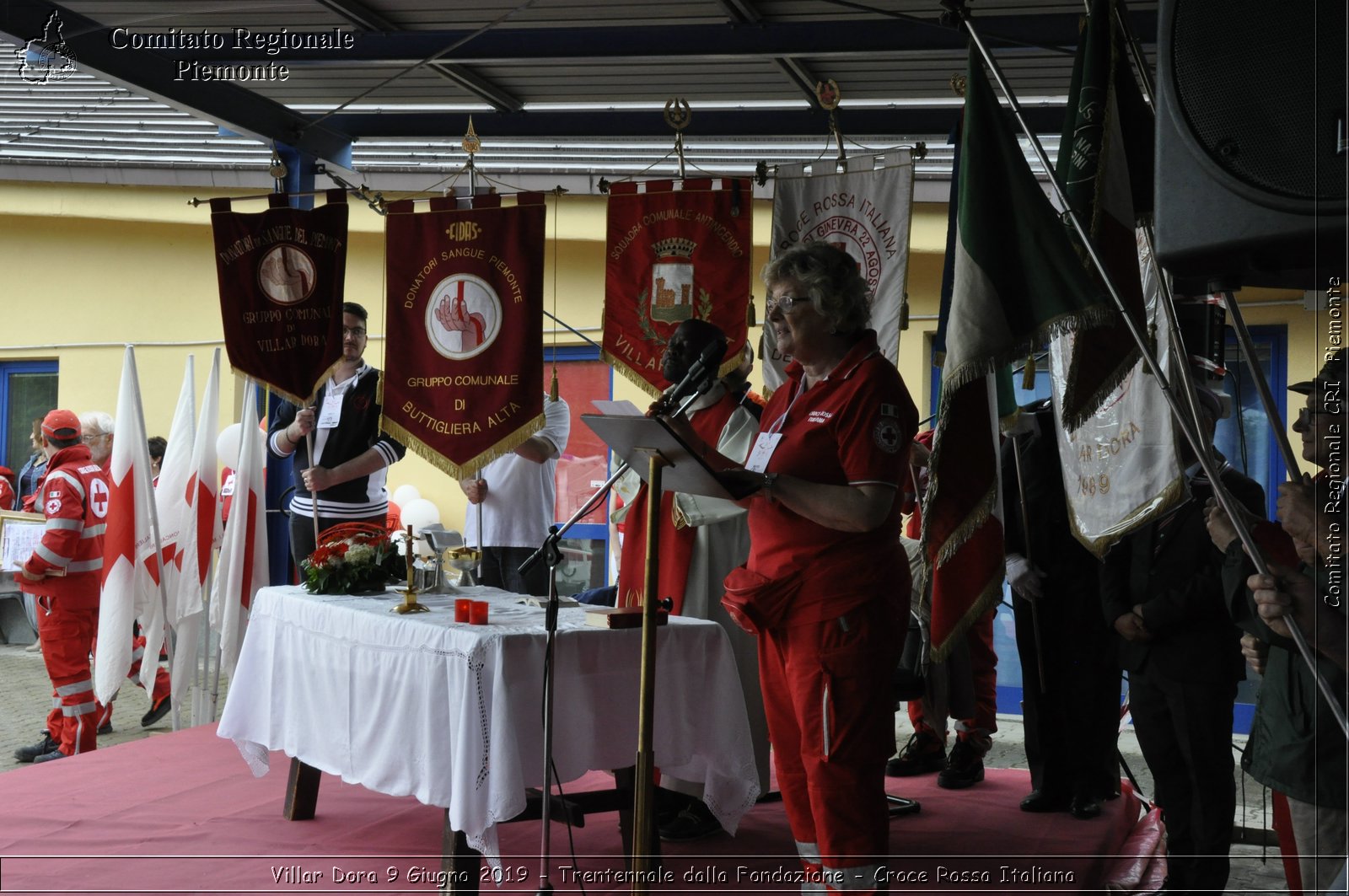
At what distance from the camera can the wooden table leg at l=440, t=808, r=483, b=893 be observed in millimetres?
3623

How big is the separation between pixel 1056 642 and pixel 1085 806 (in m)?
0.66

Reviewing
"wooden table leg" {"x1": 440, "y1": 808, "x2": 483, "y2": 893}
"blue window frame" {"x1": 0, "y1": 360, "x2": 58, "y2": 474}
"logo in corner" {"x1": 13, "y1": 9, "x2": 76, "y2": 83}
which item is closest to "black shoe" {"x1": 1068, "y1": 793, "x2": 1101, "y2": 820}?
"wooden table leg" {"x1": 440, "y1": 808, "x2": 483, "y2": 893}

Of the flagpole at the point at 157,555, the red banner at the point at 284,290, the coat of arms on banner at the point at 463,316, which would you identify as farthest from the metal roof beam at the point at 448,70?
the flagpole at the point at 157,555

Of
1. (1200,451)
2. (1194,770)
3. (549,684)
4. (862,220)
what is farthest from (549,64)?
(1200,451)

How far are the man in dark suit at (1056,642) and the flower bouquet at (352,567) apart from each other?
2.51m

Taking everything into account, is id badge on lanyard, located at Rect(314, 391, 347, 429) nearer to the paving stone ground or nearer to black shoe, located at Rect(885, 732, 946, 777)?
the paving stone ground

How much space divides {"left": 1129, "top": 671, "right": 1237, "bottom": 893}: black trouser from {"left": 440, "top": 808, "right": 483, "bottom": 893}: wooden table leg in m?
2.21

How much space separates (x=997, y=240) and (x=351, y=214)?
362 inches

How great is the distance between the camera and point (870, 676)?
9.59ft

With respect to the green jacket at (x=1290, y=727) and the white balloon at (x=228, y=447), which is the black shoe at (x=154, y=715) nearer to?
the white balloon at (x=228, y=447)

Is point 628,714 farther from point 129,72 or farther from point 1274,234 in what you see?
point 129,72

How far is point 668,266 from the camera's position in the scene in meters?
5.85

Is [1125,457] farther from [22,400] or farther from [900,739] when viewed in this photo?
[22,400]

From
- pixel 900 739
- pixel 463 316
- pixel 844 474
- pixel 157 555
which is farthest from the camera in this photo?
pixel 900 739
